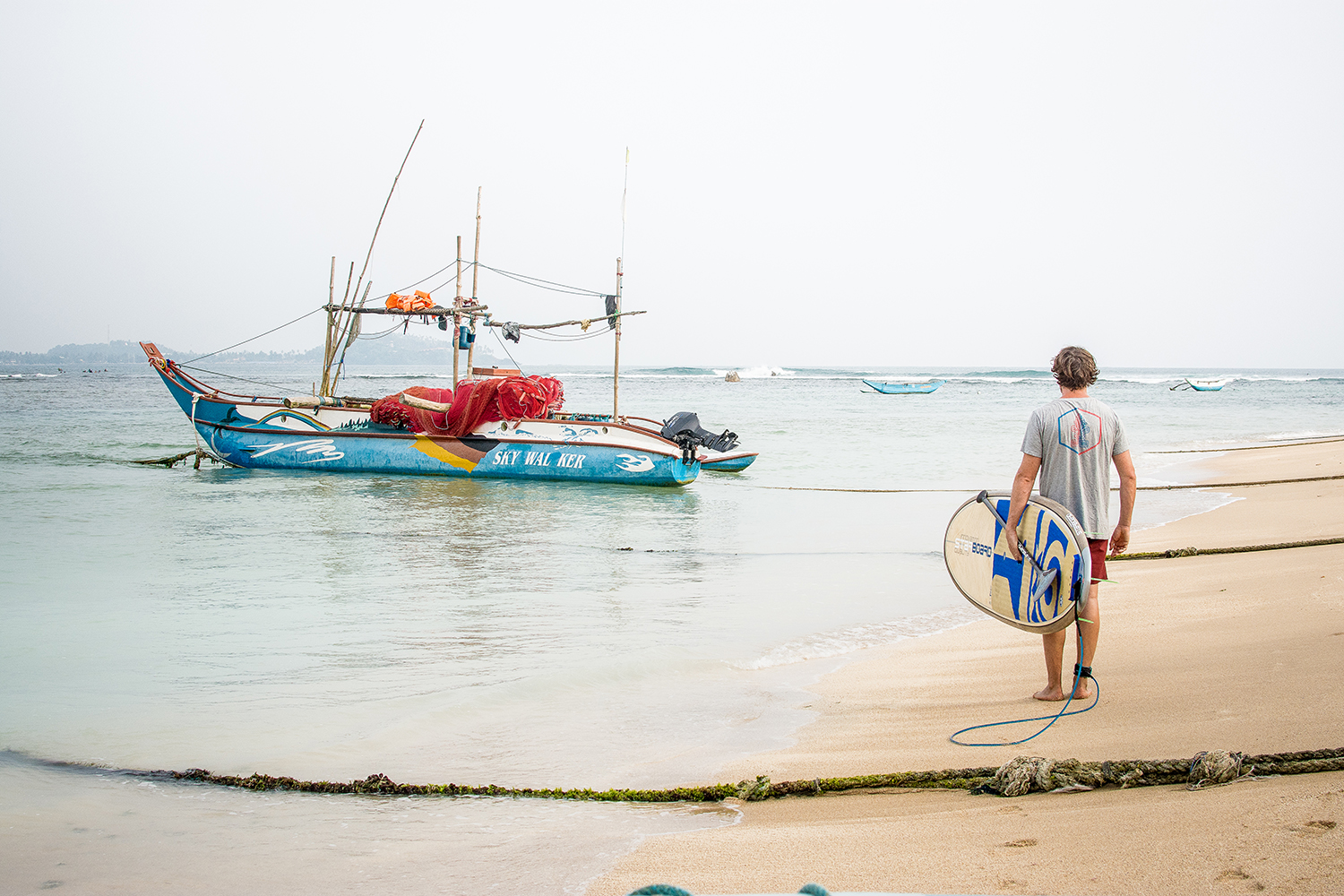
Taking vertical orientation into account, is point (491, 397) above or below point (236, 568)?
above

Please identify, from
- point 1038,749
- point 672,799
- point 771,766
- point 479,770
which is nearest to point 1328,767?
point 1038,749

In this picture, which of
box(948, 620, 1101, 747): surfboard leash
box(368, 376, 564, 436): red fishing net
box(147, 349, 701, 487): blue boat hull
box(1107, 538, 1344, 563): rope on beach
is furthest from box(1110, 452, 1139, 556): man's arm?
box(368, 376, 564, 436): red fishing net

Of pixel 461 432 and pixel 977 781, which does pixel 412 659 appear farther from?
pixel 461 432

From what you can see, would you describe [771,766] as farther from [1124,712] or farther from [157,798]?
[157,798]

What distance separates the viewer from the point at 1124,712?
3465 millimetres

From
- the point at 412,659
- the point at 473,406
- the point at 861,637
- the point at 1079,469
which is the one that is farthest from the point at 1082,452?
the point at 473,406

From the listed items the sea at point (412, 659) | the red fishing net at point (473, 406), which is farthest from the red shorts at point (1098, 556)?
the red fishing net at point (473, 406)

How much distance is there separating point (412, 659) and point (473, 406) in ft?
34.9

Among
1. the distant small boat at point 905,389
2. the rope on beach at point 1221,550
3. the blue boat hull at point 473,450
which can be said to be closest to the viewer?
the rope on beach at point 1221,550

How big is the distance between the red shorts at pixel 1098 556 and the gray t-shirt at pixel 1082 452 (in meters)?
0.04

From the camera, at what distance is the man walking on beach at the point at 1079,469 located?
3715 mm

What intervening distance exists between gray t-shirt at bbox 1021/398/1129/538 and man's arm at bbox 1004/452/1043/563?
0.18 ft

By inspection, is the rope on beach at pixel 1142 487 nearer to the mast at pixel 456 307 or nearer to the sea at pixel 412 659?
the sea at pixel 412 659

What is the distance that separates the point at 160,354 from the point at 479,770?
59.6 ft
